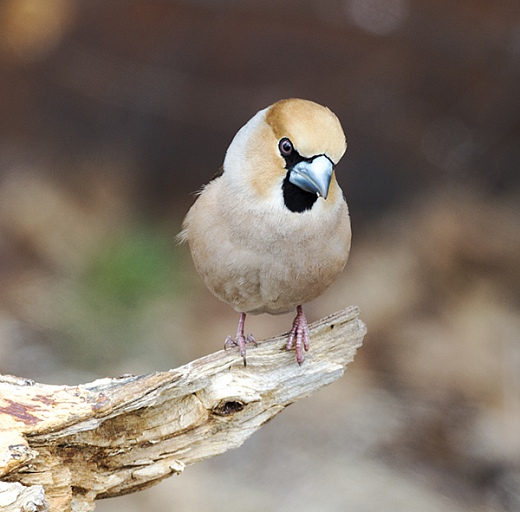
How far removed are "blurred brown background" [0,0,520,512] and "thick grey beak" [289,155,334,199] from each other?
313 centimetres

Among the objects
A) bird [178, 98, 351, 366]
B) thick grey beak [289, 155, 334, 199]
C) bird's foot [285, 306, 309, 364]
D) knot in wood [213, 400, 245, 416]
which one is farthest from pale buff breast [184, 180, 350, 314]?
knot in wood [213, 400, 245, 416]

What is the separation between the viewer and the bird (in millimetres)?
3379

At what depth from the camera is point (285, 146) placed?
3.44 meters

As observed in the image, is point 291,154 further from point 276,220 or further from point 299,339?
point 299,339

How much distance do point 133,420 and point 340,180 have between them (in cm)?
449

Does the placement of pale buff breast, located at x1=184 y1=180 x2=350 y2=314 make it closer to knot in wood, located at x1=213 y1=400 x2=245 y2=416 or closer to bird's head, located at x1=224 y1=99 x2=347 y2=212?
bird's head, located at x1=224 y1=99 x2=347 y2=212

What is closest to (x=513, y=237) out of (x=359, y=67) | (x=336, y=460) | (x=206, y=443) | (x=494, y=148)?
(x=494, y=148)

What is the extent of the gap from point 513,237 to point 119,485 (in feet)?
15.6

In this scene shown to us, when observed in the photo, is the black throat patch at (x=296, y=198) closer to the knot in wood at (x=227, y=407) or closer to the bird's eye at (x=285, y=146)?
the bird's eye at (x=285, y=146)

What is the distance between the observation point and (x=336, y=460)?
5996 mm

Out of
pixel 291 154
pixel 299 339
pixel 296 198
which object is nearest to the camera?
pixel 291 154

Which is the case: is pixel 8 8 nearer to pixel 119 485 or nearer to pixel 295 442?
pixel 295 442

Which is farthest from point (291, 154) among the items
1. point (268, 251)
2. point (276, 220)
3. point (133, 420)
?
point (133, 420)

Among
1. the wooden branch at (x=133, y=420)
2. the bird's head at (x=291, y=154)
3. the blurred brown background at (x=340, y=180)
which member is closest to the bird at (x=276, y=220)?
the bird's head at (x=291, y=154)
